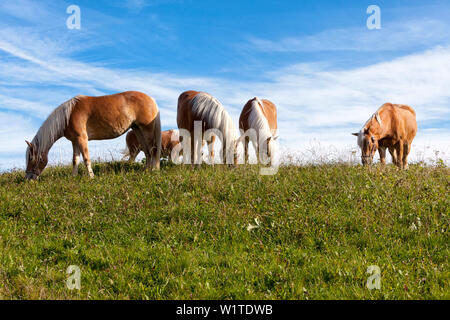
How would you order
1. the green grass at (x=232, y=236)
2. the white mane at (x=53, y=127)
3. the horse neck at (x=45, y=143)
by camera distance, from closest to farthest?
the green grass at (x=232, y=236) < the white mane at (x=53, y=127) < the horse neck at (x=45, y=143)

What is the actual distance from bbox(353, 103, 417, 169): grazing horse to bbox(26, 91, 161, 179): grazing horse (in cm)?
714

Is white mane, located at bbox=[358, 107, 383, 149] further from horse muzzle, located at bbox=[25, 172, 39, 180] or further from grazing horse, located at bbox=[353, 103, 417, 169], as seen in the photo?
horse muzzle, located at bbox=[25, 172, 39, 180]

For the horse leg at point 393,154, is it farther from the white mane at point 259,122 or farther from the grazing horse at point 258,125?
the white mane at point 259,122

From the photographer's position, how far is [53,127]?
11984 millimetres

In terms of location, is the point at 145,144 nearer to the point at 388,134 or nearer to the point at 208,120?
the point at 208,120

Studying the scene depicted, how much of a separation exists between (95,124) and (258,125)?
551 cm

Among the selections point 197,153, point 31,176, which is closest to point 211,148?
point 197,153

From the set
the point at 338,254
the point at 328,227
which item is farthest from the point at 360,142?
the point at 338,254

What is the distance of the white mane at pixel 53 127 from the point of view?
1184 centimetres

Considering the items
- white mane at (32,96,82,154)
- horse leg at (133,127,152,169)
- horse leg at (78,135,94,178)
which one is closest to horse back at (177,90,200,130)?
horse leg at (133,127,152,169)

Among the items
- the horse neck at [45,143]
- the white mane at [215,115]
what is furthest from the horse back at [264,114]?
the horse neck at [45,143]

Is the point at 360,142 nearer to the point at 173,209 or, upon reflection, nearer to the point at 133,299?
the point at 173,209

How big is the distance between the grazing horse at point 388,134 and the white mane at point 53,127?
9791mm
